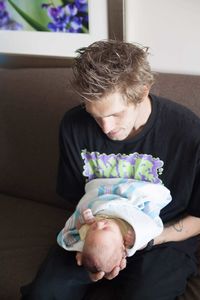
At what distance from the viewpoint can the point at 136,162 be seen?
4.26 feet

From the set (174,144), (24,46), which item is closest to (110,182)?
(174,144)

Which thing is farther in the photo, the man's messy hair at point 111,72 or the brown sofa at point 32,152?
the brown sofa at point 32,152

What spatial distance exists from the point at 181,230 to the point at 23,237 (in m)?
0.66

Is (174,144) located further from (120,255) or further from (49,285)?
(49,285)

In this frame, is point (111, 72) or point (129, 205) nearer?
point (111, 72)

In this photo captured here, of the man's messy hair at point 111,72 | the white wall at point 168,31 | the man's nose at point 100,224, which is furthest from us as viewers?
the white wall at point 168,31

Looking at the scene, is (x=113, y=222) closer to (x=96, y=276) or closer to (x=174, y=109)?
(x=96, y=276)

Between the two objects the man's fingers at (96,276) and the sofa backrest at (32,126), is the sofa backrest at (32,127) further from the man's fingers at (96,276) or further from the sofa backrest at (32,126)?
the man's fingers at (96,276)

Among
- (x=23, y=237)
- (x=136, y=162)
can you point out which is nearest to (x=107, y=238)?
(x=136, y=162)

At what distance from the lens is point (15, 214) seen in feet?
5.80

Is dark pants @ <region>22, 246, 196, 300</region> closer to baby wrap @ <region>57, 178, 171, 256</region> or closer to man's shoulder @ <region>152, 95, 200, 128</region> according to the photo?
baby wrap @ <region>57, 178, 171, 256</region>

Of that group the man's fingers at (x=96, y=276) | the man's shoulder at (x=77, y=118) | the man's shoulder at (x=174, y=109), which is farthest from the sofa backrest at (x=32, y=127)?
the man's fingers at (x=96, y=276)

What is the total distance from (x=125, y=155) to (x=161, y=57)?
1.83 feet

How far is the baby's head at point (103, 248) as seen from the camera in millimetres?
1118
